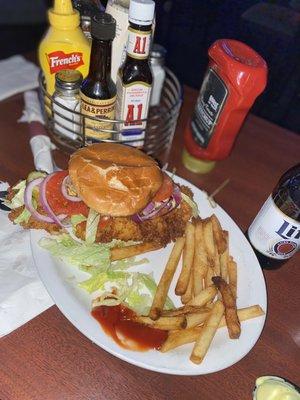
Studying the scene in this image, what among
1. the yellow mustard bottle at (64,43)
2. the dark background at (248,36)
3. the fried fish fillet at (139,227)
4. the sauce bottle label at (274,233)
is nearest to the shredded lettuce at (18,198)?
the fried fish fillet at (139,227)

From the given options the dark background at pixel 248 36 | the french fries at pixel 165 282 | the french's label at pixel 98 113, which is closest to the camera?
the french fries at pixel 165 282

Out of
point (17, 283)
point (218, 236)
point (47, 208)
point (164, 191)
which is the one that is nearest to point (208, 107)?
point (164, 191)

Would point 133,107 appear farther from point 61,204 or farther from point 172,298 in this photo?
point 172,298

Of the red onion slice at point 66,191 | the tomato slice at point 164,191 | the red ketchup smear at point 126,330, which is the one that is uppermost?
the tomato slice at point 164,191

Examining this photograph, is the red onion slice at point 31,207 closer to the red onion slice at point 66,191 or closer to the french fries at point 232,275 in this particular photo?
the red onion slice at point 66,191

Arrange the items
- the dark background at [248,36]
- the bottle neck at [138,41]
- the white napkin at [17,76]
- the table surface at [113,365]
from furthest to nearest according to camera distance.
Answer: the dark background at [248,36] < the white napkin at [17,76] < the bottle neck at [138,41] < the table surface at [113,365]

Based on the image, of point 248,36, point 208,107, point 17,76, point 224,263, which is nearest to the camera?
point 224,263
